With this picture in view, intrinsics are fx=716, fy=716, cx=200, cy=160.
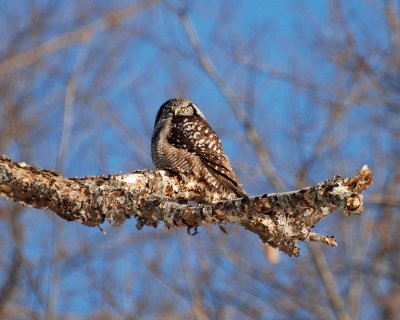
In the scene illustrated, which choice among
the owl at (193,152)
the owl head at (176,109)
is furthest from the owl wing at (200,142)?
the owl head at (176,109)

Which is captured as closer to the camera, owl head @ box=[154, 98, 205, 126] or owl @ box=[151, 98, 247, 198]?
owl @ box=[151, 98, 247, 198]

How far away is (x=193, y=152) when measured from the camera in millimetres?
5707

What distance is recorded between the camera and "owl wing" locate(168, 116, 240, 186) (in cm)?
551

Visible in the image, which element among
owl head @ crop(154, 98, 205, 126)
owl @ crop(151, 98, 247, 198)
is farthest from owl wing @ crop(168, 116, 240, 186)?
owl head @ crop(154, 98, 205, 126)

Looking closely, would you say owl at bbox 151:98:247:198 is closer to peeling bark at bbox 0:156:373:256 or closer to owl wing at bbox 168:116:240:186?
owl wing at bbox 168:116:240:186

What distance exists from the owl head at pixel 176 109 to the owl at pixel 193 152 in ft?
0.25

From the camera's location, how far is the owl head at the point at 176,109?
6.59 m

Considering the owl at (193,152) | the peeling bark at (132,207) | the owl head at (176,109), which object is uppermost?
the owl head at (176,109)

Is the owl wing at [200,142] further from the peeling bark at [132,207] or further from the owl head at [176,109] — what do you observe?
the peeling bark at [132,207]

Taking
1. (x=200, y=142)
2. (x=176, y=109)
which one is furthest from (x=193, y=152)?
(x=176, y=109)

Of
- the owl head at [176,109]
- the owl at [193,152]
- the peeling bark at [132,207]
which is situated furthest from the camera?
the owl head at [176,109]

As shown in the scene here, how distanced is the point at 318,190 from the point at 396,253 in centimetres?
640

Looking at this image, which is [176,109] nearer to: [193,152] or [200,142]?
[200,142]

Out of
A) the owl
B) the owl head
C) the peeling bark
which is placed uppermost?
the owl head
